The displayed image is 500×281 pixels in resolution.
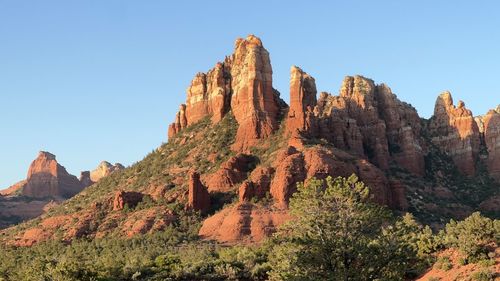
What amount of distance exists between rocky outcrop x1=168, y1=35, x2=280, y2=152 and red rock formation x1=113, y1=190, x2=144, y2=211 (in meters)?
19.2

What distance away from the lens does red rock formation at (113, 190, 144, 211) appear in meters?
92.9

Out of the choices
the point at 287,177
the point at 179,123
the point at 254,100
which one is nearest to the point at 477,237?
the point at 287,177

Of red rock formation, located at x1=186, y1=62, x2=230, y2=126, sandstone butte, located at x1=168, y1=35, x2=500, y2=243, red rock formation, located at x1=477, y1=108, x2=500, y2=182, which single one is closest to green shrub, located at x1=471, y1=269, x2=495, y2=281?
sandstone butte, located at x1=168, y1=35, x2=500, y2=243

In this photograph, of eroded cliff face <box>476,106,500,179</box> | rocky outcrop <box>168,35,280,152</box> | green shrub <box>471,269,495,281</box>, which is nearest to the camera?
green shrub <box>471,269,495,281</box>

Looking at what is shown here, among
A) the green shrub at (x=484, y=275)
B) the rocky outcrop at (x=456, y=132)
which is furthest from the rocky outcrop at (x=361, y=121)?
the green shrub at (x=484, y=275)

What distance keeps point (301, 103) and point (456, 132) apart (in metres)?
43.4

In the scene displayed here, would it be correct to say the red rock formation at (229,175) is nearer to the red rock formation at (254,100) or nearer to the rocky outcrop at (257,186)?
the rocky outcrop at (257,186)

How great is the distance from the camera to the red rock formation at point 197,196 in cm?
9038

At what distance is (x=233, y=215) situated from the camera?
85000 mm

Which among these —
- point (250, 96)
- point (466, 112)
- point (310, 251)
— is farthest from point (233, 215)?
point (466, 112)

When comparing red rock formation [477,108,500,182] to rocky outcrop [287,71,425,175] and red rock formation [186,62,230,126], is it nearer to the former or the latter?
rocky outcrop [287,71,425,175]

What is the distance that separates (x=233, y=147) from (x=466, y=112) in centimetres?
5628

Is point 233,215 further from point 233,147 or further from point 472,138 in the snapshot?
point 472,138

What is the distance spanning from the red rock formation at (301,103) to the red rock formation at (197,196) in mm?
17478
